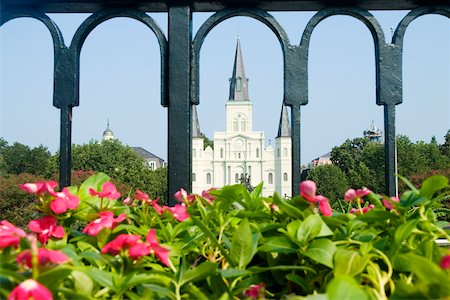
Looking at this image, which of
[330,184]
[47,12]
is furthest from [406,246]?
[330,184]

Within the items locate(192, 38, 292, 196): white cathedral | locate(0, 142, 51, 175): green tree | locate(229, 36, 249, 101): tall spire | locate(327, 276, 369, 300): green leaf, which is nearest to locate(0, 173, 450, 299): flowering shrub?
locate(327, 276, 369, 300): green leaf

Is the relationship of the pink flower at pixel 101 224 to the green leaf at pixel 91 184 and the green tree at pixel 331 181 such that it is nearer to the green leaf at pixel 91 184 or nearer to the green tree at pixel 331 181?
the green leaf at pixel 91 184

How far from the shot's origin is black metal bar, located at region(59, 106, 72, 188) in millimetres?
1002

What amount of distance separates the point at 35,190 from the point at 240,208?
0.86ft

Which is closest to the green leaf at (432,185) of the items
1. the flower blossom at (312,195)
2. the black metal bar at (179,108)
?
the flower blossom at (312,195)

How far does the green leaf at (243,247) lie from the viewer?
547 millimetres

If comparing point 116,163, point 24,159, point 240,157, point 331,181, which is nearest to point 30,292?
point 24,159

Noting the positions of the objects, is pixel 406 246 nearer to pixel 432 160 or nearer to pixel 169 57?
pixel 169 57

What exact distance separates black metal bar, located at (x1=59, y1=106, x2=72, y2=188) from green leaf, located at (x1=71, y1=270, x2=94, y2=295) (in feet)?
1.84

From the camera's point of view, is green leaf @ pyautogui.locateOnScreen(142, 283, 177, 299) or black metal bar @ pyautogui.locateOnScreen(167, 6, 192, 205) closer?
green leaf @ pyautogui.locateOnScreen(142, 283, 177, 299)

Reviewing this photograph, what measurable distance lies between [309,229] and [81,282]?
23 centimetres

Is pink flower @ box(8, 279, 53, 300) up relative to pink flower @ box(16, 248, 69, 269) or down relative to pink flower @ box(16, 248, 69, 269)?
down

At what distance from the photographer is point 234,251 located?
55cm

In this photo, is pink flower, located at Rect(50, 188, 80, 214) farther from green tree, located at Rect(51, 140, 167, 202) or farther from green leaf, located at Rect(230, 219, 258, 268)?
green tree, located at Rect(51, 140, 167, 202)
